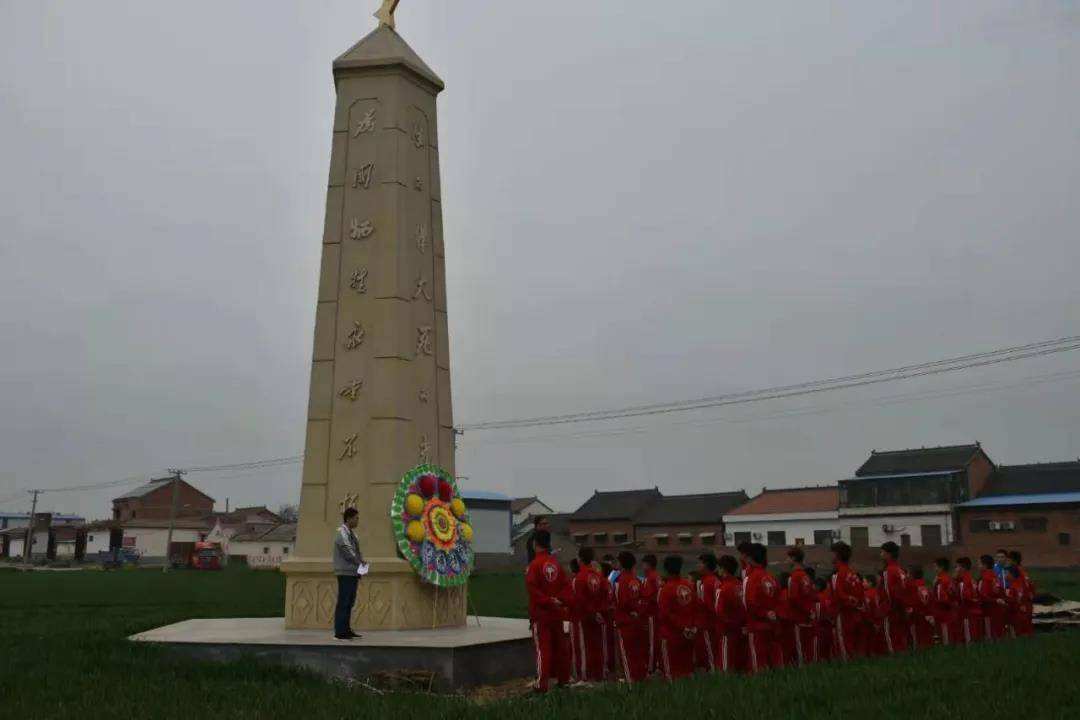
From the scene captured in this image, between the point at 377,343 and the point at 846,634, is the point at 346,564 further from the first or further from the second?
the point at 846,634

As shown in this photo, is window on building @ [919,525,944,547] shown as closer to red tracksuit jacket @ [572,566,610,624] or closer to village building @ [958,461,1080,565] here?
→ village building @ [958,461,1080,565]

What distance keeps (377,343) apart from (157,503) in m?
78.0

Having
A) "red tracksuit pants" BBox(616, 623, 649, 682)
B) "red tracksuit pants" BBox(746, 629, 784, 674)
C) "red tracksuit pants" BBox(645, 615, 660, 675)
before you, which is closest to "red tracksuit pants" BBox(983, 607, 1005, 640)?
"red tracksuit pants" BBox(746, 629, 784, 674)

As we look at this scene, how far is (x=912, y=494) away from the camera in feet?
153

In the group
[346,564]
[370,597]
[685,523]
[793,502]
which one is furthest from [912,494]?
[346,564]

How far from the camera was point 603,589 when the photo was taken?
10148mm

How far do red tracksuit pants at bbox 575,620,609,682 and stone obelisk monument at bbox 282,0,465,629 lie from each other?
258cm

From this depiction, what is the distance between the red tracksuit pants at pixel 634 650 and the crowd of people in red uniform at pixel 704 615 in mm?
10

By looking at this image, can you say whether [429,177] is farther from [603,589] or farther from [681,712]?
[681,712]

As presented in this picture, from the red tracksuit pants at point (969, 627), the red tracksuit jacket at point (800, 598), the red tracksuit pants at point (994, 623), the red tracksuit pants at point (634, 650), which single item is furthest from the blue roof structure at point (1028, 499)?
the red tracksuit pants at point (634, 650)

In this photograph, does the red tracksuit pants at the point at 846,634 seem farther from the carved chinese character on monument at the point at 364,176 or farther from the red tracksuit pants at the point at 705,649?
the carved chinese character on monument at the point at 364,176

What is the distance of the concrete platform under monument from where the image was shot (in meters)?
9.95

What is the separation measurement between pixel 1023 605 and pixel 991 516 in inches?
1332

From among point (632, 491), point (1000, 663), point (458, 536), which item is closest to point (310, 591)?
point (458, 536)
